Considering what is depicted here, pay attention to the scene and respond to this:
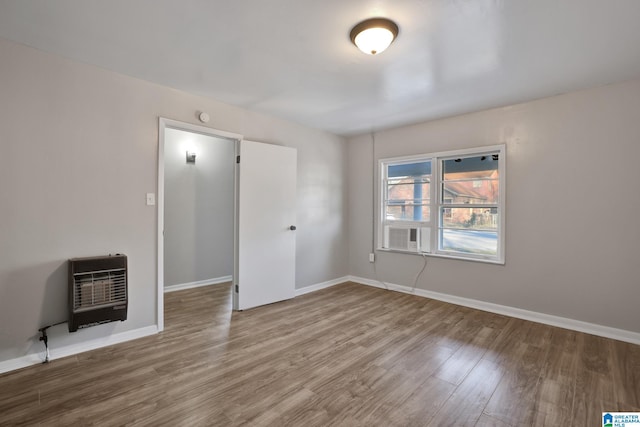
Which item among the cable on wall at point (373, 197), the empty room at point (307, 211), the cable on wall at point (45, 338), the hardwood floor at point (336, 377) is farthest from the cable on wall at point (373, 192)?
the cable on wall at point (45, 338)

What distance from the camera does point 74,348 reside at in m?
2.47

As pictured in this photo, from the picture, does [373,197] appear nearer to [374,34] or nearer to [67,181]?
[374,34]

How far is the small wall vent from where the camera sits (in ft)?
7.69

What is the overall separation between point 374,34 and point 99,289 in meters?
2.99

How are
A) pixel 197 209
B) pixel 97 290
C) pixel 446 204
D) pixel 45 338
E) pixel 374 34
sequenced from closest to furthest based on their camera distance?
pixel 374 34
pixel 45 338
pixel 97 290
pixel 446 204
pixel 197 209

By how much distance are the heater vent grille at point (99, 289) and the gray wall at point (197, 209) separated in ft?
6.19

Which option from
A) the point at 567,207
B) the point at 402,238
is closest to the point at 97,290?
the point at 402,238

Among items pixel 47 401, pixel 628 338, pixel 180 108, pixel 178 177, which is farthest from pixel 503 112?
pixel 47 401

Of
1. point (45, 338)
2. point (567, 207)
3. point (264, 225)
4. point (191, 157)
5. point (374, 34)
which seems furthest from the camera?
point (191, 157)

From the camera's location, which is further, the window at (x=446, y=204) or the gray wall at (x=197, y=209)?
the gray wall at (x=197, y=209)

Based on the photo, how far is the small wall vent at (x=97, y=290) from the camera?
2.34 m

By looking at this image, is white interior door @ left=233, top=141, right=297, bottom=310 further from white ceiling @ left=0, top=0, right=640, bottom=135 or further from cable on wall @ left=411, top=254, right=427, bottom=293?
cable on wall @ left=411, top=254, right=427, bottom=293

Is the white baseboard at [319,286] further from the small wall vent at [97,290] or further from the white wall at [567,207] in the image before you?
the small wall vent at [97,290]

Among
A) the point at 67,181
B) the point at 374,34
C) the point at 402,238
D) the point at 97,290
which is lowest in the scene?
the point at 97,290
